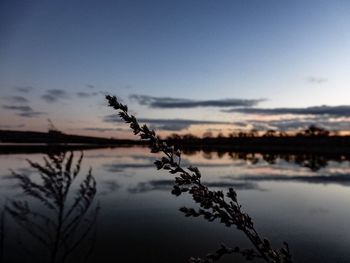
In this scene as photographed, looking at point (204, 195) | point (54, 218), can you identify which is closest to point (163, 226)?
point (54, 218)

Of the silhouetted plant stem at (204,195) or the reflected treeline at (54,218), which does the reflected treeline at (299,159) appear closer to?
the reflected treeline at (54,218)

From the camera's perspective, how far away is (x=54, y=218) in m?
17.7

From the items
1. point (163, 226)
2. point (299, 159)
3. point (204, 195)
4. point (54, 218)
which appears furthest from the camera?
point (299, 159)

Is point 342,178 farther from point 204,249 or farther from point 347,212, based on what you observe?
point 204,249

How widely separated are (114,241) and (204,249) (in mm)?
3093

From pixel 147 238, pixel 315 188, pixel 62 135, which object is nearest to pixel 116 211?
pixel 147 238

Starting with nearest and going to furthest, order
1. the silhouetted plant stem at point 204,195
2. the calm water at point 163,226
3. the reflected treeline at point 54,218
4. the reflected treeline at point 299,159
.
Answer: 1. the silhouetted plant stem at point 204,195
2. the reflected treeline at point 54,218
3. the calm water at point 163,226
4. the reflected treeline at point 299,159

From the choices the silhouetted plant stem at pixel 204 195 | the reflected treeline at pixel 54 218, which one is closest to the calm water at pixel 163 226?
the reflected treeline at pixel 54 218

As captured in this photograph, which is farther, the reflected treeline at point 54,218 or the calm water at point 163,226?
the calm water at point 163,226

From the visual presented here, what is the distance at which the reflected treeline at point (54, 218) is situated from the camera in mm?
5547

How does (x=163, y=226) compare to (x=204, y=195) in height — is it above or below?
below

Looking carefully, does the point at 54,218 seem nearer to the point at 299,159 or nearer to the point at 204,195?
the point at 204,195

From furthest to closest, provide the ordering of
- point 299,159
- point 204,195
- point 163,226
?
point 299,159 → point 163,226 → point 204,195

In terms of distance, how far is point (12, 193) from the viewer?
2334 centimetres
